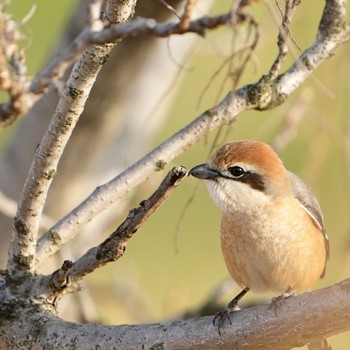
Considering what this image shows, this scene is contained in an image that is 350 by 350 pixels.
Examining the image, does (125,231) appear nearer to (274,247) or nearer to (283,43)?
(283,43)

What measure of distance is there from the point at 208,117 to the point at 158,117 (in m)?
2.16

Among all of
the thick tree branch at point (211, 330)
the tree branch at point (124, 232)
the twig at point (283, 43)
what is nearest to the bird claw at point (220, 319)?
the thick tree branch at point (211, 330)

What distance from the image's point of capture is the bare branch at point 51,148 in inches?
82.4

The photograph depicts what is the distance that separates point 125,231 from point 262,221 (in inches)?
41.1

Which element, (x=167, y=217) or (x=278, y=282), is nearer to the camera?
(x=278, y=282)

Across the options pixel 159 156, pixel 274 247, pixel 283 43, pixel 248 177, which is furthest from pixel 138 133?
pixel 283 43

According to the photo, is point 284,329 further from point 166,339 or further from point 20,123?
Result: point 20,123

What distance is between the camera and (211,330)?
2283 mm

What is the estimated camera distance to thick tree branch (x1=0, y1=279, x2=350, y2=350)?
2.15 metres

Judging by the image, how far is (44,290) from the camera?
251cm

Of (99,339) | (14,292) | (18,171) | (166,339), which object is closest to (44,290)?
(14,292)

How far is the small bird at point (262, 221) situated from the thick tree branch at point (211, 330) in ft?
2.93

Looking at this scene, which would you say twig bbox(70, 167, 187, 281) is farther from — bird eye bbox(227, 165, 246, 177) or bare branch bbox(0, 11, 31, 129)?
bird eye bbox(227, 165, 246, 177)

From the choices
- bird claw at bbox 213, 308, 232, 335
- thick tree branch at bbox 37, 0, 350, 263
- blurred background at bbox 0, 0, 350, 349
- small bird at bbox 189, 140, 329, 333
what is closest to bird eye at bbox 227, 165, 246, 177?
small bird at bbox 189, 140, 329, 333
